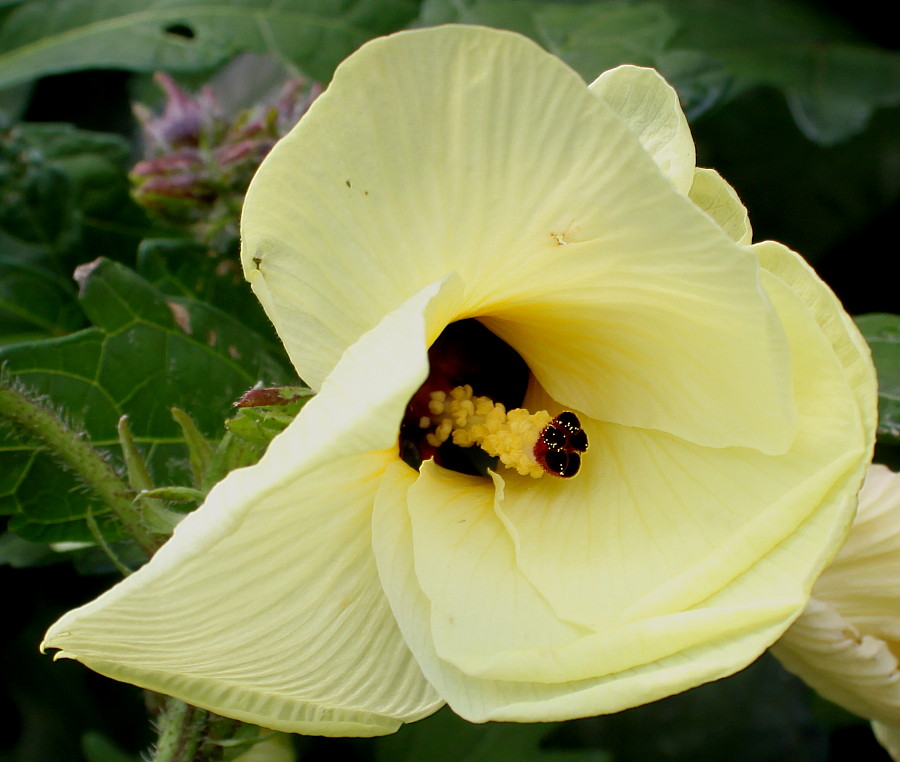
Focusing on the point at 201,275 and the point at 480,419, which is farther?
the point at 201,275

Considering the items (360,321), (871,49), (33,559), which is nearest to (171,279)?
(33,559)

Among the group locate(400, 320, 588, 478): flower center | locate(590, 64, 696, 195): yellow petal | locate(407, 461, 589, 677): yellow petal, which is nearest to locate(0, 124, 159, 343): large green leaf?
locate(400, 320, 588, 478): flower center

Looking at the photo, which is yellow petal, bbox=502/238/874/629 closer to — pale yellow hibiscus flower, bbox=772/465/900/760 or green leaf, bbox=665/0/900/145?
pale yellow hibiscus flower, bbox=772/465/900/760

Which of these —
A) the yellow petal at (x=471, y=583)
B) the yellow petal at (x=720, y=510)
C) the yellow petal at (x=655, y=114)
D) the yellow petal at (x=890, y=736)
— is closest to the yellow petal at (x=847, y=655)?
the yellow petal at (x=890, y=736)

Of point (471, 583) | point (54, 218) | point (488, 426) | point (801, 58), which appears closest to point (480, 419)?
point (488, 426)

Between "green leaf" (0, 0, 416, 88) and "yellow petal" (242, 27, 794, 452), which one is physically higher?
"yellow petal" (242, 27, 794, 452)

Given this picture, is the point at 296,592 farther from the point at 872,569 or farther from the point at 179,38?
the point at 179,38
